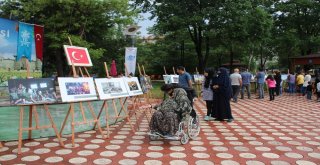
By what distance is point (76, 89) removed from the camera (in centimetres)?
484

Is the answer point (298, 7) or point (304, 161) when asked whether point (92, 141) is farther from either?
point (298, 7)

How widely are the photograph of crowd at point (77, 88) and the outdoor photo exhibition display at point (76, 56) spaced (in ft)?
1.39

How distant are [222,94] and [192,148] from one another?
2609 mm

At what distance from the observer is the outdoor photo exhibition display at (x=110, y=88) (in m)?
5.30

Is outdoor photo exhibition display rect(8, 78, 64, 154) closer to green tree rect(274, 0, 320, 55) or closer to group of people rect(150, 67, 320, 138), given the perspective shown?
group of people rect(150, 67, 320, 138)

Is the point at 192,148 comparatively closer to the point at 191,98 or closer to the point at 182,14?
the point at 191,98

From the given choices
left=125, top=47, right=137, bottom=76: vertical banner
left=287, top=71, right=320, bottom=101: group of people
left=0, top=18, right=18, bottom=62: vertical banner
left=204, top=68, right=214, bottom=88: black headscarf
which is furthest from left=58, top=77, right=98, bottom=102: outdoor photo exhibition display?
left=287, top=71, right=320, bottom=101: group of people

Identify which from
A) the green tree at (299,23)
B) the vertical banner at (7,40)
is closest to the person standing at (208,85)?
the vertical banner at (7,40)

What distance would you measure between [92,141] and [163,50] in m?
26.6

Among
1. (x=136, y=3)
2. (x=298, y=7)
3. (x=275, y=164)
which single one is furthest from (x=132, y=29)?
(x=298, y=7)

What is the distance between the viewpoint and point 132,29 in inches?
441

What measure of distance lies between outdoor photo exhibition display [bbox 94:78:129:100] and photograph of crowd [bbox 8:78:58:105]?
856 millimetres

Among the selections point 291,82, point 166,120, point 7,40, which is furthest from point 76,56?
point 291,82

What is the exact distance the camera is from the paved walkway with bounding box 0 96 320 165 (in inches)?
157
